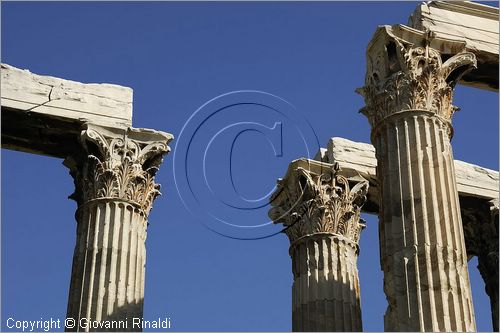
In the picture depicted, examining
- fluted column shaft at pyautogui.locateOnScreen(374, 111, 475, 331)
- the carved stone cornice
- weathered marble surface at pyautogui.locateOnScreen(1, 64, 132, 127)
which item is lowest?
fluted column shaft at pyautogui.locateOnScreen(374, 111, 475, 331)

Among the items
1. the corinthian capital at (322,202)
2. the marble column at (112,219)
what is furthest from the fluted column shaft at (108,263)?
the corinthian capital at (322,202)

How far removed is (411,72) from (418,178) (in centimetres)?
298

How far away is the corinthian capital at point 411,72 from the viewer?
82.8 ft

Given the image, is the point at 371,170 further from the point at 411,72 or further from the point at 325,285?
the point at 411,72

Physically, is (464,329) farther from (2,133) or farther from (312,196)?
(2,133)

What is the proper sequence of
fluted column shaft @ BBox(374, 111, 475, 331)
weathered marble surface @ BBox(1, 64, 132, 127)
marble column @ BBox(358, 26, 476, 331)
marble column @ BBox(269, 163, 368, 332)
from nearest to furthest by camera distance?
fluted column shaft @ BBox(374, 111, 475, 331), marble column @ BBox(358, 26, 476, 331), weathered marble surface @ BBox(1, 64, 132, 127), marble column @ BBox(269, 163, 368, 332)

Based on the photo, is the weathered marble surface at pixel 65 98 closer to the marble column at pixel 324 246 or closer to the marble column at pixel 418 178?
the marble column at pixel 324 246

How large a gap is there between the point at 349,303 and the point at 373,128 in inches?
273

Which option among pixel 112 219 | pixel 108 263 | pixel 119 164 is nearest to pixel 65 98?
pixel 119 164

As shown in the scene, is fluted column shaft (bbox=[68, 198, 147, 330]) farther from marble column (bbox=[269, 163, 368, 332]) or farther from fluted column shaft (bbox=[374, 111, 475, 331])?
fluted column shaft (bbox=[374, 111, 475, 331])

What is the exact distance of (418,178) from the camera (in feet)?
77.9

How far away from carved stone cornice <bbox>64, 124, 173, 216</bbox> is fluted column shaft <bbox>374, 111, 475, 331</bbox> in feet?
21.7

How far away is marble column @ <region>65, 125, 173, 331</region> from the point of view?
2623 centimetres

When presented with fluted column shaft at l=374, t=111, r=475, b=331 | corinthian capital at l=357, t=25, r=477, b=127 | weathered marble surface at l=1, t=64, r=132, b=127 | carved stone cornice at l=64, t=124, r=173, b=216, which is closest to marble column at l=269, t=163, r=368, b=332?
carved stone cornice at l=64, t=124, r=173, b=216
